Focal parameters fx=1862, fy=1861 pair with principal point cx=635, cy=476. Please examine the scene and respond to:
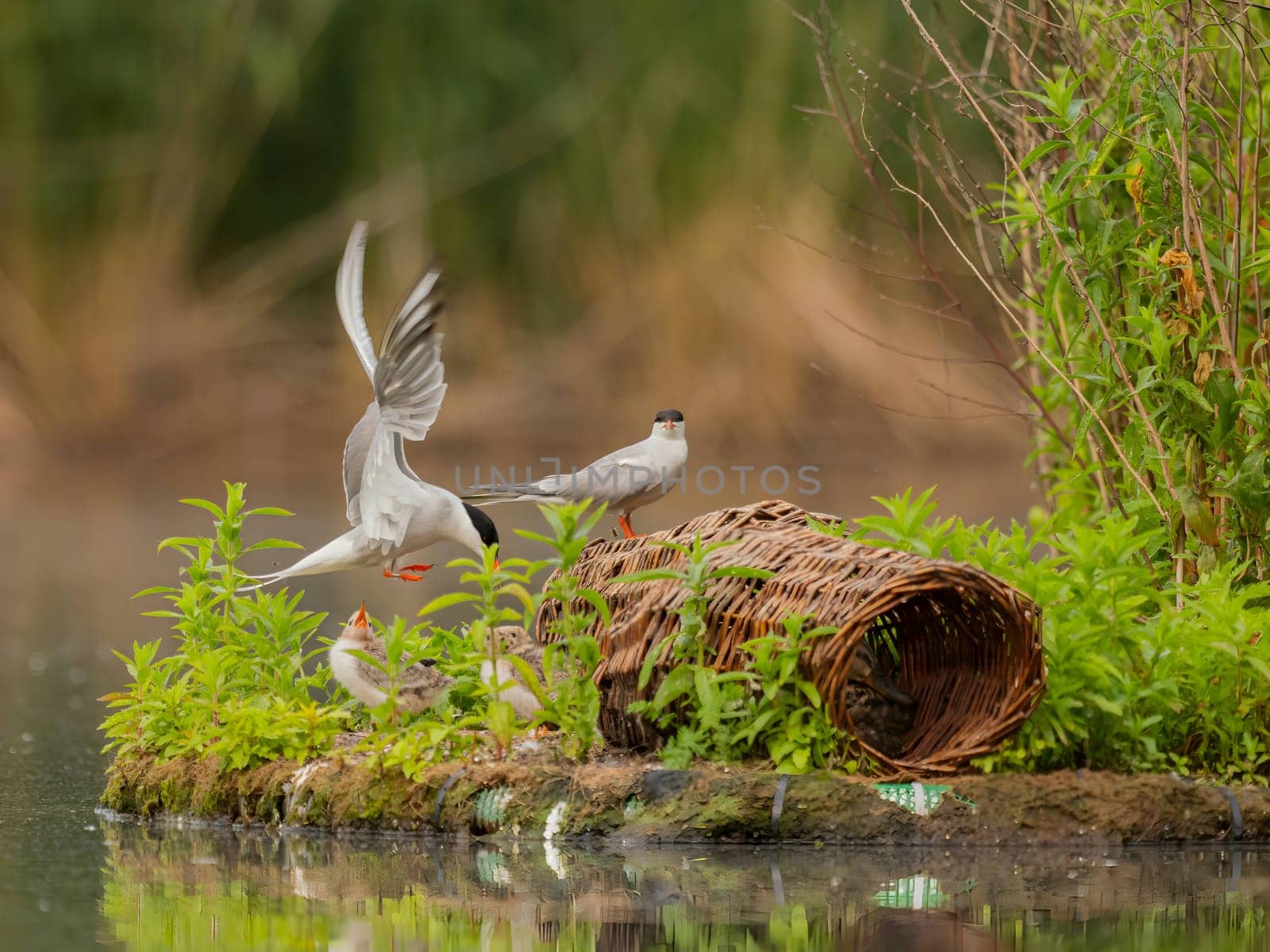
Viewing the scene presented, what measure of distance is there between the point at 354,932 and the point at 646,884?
0.66 m

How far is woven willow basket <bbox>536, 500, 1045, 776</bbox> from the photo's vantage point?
4.23 m

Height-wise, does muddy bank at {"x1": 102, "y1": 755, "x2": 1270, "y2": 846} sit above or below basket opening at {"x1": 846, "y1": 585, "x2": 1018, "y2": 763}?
below

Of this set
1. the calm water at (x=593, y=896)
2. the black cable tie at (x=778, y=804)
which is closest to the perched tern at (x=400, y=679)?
the calm water at (x=593, y=896)

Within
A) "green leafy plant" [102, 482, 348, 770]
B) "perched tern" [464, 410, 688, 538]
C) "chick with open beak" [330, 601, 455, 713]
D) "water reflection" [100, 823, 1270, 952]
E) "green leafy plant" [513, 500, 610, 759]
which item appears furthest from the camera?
"perched tern" [464, 410, 688, 538]

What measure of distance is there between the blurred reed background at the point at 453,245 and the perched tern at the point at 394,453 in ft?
27.9

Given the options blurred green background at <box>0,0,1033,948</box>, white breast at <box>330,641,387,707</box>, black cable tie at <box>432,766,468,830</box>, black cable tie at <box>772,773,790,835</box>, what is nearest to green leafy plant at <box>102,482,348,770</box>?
white breast at <box>330,641,387,707</box>

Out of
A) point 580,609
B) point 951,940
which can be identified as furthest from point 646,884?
point 580,609

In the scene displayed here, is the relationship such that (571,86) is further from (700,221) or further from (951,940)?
(951,940)

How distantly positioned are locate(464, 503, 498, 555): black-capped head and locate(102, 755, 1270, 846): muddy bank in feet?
2.71

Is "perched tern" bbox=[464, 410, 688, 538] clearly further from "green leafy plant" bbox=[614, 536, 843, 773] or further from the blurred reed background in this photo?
the blurred reed background

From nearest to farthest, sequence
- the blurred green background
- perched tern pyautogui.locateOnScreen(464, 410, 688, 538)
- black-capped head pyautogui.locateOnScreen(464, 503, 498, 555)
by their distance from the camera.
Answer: black-capped head pyautogui.locateOnScreen(464, 503, 498, 555) < perched tern pyautogui.locateOnScreen(464, 410, 688, 538) < the blurred green background

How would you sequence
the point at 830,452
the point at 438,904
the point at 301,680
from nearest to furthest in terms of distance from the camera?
the point at 438,904 → the point at 301,680 → the point at 830,452

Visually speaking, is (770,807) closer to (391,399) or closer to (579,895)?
(579,895)

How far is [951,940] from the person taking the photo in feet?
10.9
